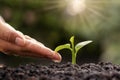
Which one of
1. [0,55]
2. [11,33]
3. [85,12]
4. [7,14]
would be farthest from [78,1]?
[11,33]

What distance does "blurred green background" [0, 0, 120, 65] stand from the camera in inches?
173

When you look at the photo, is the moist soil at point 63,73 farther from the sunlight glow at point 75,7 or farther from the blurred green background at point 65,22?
the sunlight glow at point 75,7

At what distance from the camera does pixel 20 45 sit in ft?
4.29

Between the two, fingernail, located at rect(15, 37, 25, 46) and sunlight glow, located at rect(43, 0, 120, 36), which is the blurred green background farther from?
fingernail, located at rect(15, 37, 25, 46)

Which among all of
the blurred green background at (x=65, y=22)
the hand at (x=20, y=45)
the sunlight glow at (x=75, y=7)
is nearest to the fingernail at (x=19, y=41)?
the hand at (x=20, y=45)

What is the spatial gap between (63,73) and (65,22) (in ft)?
10.8

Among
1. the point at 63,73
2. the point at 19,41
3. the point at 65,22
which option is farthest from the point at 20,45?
the point at 65,22

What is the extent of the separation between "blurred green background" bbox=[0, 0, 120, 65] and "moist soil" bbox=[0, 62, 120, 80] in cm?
298

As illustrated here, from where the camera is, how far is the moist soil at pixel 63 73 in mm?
1071

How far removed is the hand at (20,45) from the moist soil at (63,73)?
5cm

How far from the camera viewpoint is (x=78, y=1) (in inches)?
183

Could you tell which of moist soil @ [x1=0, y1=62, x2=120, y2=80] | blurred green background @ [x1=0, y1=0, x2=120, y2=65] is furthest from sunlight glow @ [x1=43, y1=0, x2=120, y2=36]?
moist soil @ [x1=0, y1=62, x2=120, y2=80]

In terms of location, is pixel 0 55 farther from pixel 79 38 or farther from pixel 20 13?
pixel 79 38

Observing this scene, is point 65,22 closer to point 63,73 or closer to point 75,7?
point 75,7
